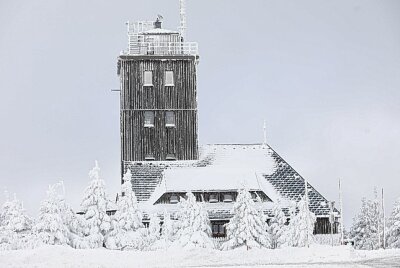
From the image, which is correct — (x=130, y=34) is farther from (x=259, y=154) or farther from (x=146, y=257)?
(x=146, y=257)

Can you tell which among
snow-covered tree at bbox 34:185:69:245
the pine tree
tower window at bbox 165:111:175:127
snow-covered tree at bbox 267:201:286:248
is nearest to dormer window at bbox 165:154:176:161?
tower window at bbox 165:111:175:127

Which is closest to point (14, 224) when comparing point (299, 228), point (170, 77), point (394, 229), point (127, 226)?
point (127, 226)

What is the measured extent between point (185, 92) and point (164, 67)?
8.07 feet

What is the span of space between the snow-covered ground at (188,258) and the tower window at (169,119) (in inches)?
981

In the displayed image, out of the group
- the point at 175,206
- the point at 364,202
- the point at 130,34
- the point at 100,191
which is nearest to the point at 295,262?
the point at 100,191

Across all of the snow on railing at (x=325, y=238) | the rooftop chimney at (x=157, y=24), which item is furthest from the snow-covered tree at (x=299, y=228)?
the rooftop chimney at (x=157, y=24)

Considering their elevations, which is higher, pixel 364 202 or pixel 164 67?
pixel 164 67

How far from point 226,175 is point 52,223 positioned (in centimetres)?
1637

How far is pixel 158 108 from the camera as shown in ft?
211

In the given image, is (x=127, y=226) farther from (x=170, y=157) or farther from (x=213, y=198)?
(x=170, y=157)

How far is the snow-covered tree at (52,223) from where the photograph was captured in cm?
4869

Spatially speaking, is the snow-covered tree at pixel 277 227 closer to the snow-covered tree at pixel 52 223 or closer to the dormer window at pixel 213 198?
the dormer window at pixel 213 198

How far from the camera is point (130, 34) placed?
6550 cm

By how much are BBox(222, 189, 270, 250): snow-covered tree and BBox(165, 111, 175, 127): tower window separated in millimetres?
13981
